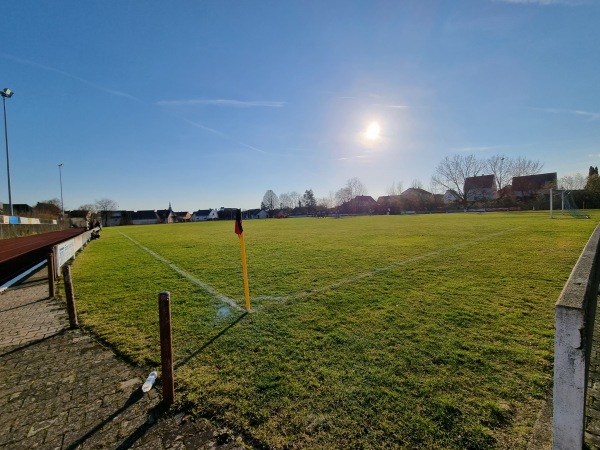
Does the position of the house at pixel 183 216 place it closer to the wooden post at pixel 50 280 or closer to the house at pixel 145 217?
the house at pixel 145 217

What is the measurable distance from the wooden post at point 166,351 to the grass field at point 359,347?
7.3 inches

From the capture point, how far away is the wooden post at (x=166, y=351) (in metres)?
2.91

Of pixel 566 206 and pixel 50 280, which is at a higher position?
pixel 566 206

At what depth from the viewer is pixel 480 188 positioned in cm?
8362

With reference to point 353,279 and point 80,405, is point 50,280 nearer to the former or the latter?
point 80,405

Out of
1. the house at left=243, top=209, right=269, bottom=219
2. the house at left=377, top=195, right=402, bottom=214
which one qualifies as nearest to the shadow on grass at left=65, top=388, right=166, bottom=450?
the house at left=377, top=195, right=402, bottom=214

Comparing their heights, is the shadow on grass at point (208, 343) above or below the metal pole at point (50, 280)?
below

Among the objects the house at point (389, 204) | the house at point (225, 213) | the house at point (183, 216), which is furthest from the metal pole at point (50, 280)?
the house at point (183, 216)

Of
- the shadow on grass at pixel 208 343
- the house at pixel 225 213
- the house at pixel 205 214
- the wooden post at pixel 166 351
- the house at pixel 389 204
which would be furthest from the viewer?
the house at pixel 205 214

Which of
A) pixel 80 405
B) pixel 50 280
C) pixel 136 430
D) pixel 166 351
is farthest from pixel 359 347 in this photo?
pixel 50 280

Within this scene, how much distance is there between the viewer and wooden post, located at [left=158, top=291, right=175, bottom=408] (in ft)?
9.55

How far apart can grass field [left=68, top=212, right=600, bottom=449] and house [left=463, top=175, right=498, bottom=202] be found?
85.8 meters

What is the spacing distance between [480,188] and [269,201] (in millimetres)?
83894

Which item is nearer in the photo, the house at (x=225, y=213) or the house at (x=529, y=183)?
the house at (x=529, y=183)
